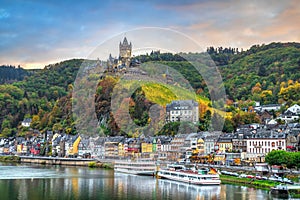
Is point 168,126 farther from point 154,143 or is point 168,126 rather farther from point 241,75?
point 241,75

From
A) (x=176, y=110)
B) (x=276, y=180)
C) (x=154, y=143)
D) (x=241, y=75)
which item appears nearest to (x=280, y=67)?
(x=241, y=75)

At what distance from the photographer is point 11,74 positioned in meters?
148

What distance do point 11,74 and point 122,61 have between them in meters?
64.1

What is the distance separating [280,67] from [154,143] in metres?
41.5

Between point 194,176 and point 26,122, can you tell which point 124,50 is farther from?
point 194,176

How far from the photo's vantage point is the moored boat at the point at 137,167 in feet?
140

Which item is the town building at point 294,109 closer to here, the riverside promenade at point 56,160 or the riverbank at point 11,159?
the riverside promenade at point 56,160

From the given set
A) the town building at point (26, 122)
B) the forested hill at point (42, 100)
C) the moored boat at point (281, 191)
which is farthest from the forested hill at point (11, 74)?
the moored boat at point (281, 191)

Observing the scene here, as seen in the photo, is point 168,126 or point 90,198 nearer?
point 90,198

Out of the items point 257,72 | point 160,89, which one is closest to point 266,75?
point 257,72

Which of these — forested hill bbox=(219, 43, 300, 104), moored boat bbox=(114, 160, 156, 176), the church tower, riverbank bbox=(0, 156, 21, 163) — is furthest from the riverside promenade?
the church tower

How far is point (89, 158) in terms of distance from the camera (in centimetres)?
6006

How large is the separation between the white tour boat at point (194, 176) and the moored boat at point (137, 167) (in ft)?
8.23

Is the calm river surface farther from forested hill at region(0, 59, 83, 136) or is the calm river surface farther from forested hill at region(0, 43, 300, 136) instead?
forested hill at region(0, 59, 83, 136)
